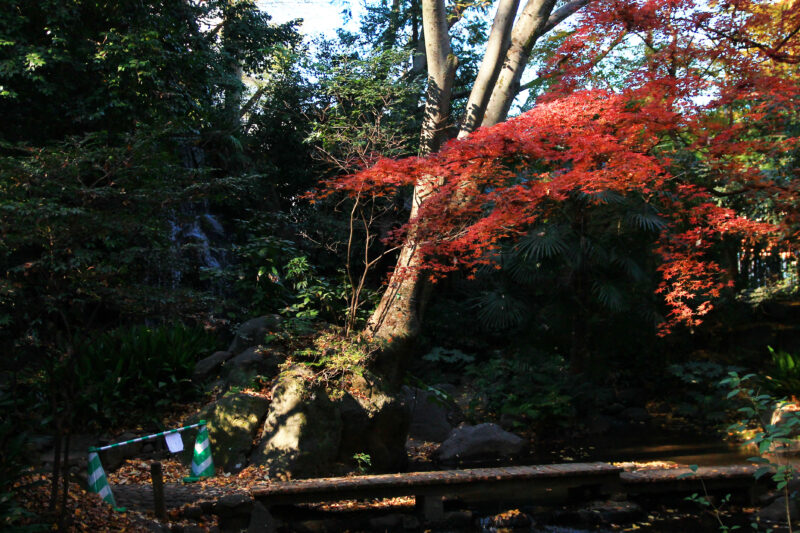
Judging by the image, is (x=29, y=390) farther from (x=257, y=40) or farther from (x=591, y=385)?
(x=257, y=40)

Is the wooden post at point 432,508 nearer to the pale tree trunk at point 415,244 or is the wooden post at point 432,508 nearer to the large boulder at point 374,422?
the large boulder at point 374,422

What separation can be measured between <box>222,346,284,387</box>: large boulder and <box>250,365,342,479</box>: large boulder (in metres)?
0.77

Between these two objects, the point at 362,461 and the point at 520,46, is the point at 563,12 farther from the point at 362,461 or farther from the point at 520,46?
the point at 362,461

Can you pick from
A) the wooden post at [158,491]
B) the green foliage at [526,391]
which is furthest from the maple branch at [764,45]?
the wooden post at [158,491]

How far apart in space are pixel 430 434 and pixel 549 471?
341cm

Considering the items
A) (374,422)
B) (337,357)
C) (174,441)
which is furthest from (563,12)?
(174,441)

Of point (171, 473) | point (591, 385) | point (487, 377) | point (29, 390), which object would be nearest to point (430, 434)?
point (487, 377)

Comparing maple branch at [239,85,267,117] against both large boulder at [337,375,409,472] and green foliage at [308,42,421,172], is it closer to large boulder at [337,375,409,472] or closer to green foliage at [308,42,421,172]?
green foliage at [308,42,421,172]

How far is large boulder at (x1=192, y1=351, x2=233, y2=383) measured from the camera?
7.26 m

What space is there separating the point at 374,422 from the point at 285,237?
673 cm

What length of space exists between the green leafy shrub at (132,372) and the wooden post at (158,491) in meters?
2.29

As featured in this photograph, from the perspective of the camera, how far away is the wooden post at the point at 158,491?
4.23 metres

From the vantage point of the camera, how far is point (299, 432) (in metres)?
5.70

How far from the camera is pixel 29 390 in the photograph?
6.20 m
